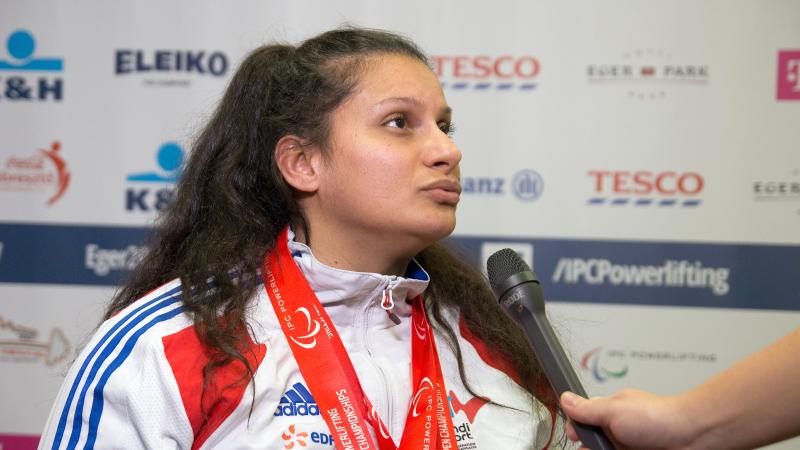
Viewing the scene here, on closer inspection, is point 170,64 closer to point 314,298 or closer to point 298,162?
point 298,162

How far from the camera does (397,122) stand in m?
1.58

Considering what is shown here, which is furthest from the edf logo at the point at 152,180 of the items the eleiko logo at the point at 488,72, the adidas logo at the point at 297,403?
the adidas logo at the point at 297,403

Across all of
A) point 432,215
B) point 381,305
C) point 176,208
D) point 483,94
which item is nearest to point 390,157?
point 432,215

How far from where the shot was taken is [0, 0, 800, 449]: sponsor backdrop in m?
2.87

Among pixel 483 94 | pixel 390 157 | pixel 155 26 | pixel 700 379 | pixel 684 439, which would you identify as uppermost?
pixel 155 26

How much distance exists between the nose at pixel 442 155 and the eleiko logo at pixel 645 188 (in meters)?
1.49

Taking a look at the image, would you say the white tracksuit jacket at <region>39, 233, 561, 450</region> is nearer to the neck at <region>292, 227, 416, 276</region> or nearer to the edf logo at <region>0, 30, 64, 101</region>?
the neck at <region>292, 227, 416, 276</region>

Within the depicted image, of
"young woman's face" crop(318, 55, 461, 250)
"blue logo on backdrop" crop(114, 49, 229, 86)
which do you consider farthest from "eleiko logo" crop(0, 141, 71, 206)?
"young woman's face" crop(318, 55, 461, 250)

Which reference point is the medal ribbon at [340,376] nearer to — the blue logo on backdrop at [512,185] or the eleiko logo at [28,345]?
the blue logo on backdrop at [512,185]

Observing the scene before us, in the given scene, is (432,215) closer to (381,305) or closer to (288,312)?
(381,305)

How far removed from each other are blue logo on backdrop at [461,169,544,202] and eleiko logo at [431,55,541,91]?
1.10 feet

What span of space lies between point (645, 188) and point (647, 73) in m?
0.42

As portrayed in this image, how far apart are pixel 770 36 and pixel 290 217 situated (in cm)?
208

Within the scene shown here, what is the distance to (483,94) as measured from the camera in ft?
9.68
